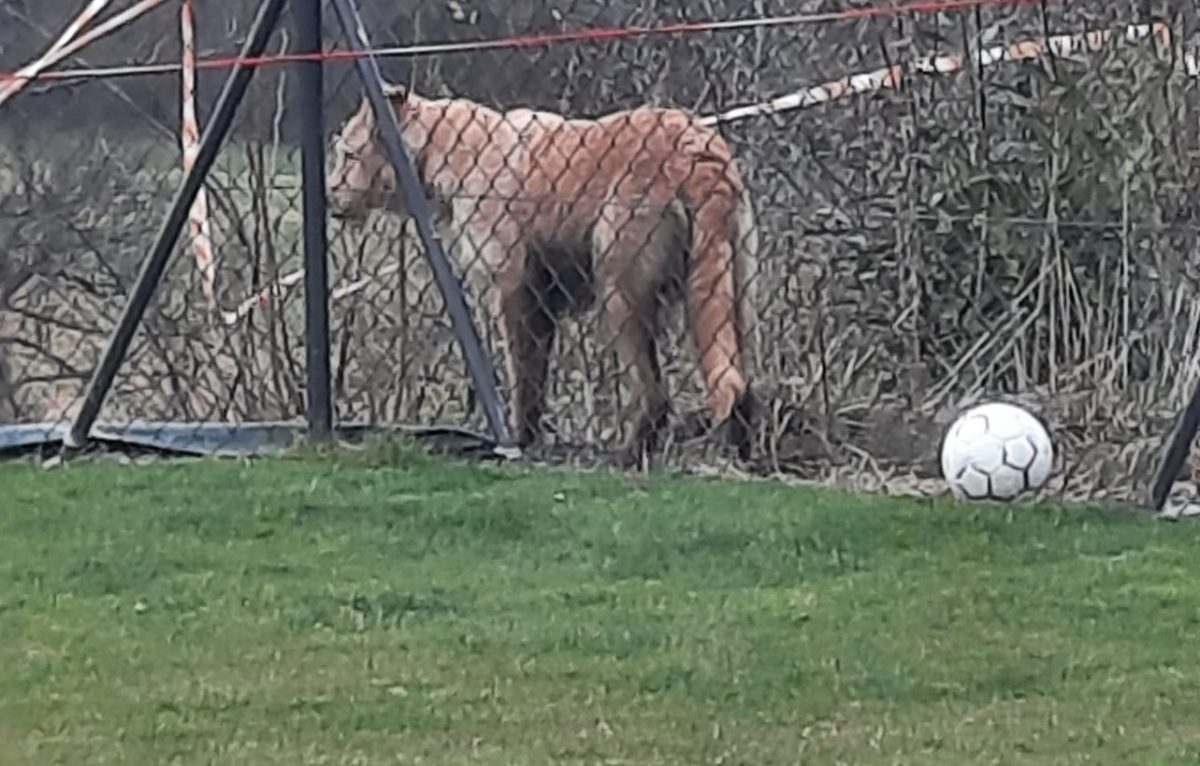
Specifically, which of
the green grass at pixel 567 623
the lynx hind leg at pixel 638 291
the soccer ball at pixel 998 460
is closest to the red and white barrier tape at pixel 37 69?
the green grass at pixel 567 623

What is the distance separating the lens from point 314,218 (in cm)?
521

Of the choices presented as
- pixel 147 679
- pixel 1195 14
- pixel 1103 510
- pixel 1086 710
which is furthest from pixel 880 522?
pixel 1195 14

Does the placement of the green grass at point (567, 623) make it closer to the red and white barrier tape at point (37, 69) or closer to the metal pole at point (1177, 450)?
the metal pole at point (1177, 450)

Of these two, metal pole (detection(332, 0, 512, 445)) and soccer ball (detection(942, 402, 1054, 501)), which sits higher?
metal pole (detection(332, 0, 512, 445))

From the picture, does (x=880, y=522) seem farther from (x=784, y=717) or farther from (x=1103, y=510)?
(x=784, y=717)

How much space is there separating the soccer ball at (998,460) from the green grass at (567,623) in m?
0.18

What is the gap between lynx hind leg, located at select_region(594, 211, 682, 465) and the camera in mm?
5590

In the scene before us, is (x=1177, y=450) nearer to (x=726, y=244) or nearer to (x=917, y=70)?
(x=726, y=244)

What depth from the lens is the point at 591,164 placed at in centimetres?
577

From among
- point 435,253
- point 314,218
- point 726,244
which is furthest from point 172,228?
point 726,244

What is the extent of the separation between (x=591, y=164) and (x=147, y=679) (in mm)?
2702

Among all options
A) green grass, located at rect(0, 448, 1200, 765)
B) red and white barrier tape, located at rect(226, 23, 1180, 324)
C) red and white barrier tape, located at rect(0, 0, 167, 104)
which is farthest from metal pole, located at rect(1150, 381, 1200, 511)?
red and white barrier tape, located at rect(0, 0, 167, 104)

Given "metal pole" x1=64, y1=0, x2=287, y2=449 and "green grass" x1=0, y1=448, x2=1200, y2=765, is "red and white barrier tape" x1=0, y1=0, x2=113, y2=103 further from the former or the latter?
"green grass" x1=0, y1=448, x2=1200, y2=765

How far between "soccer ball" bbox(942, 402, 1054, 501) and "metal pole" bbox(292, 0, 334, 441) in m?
1.40
